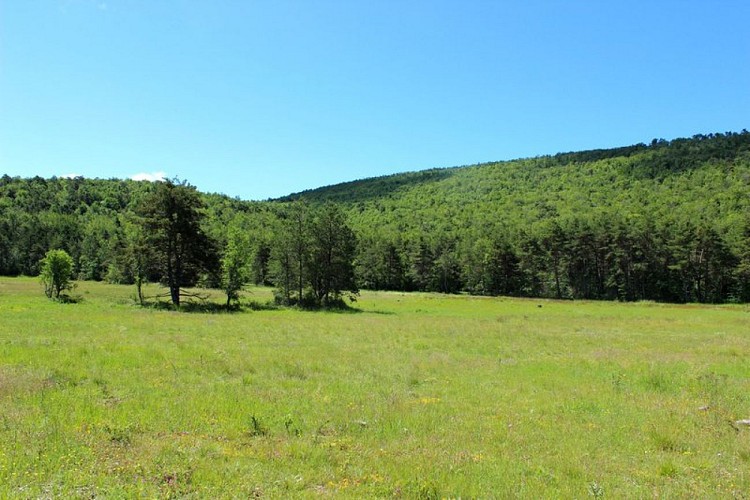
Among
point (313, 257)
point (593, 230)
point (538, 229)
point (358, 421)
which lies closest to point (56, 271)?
point (313, 257)

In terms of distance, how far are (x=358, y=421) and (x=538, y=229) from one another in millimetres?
106105

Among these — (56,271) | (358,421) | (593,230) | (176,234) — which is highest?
(593,230)

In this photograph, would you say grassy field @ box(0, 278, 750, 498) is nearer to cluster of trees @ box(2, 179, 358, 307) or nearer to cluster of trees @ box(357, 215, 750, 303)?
cluster of trees @ box(2, 179, 358, 307)

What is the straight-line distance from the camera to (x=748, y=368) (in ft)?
59.0

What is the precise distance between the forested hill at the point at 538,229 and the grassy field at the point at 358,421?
3981 cm

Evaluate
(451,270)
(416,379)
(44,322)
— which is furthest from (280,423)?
(451,270)

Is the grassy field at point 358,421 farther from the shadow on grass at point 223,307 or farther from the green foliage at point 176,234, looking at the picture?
the green foliage at point 176,234

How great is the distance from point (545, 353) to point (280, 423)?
1614 cm

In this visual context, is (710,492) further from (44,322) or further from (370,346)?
(44,322)

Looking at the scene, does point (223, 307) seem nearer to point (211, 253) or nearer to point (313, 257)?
point (211, 253)

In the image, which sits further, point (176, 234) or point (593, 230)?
point (593, 230)

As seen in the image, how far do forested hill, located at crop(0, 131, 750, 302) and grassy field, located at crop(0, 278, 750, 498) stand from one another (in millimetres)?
39811

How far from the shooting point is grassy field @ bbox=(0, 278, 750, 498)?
6723 mm

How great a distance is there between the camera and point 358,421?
32.6 feet
